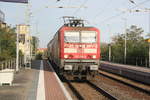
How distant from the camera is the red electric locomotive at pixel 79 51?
1666 cm

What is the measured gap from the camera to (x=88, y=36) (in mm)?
17125

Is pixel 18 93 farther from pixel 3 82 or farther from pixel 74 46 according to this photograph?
pixel 74 46

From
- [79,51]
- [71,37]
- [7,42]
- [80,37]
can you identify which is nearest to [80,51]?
[79,51]

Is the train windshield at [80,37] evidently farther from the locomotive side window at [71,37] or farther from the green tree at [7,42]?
the green tree at [7,42]

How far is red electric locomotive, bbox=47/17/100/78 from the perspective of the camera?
16.7 metres

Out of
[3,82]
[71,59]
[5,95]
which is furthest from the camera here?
[71,59]

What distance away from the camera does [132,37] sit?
53031 mm

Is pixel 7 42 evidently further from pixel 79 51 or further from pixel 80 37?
pixel 79 51

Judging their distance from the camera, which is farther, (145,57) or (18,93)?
(145,57)

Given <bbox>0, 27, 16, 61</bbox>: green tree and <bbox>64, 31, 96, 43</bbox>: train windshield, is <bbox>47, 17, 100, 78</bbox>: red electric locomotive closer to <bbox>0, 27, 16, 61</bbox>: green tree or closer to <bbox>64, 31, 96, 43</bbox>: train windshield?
<bbox>64, 31, 96, 43</bbox>: train windshield

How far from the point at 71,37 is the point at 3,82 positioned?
5.49 metres

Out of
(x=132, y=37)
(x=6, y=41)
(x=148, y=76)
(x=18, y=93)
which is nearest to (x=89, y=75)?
(x=148, y=76)

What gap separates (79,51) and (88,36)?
1073 millimetres

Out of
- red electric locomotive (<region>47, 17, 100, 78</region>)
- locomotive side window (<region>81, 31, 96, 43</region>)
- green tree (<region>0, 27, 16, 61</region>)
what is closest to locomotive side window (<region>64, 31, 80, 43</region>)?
red electric locomotive (<region>47, 17, 100, 78</region>)
